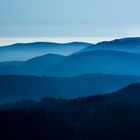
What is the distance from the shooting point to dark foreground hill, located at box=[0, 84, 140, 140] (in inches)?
2271

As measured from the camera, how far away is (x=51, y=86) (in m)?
178

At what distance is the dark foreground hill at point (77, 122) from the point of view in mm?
57688

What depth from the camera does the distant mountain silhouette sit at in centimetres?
16725

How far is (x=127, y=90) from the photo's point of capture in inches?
3607

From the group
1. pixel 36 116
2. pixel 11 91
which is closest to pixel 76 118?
pixel 36 116

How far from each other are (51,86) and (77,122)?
112868 millimetres

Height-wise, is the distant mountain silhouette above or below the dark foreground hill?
below

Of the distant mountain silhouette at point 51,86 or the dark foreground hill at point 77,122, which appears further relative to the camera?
the distant mountain silhouette at point 51,86

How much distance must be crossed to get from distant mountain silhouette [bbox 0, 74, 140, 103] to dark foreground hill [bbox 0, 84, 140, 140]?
8662cm

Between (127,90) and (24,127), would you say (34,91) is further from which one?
(24,127)

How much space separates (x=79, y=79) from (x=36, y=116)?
126654 mm

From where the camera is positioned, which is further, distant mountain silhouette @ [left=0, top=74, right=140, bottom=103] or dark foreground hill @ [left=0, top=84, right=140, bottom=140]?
distant mountain silhouette @ [left=0, top=74, right=140, bottom=103]

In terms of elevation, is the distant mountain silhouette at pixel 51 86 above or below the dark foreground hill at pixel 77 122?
below

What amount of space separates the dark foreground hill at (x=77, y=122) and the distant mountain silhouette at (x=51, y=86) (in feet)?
284
